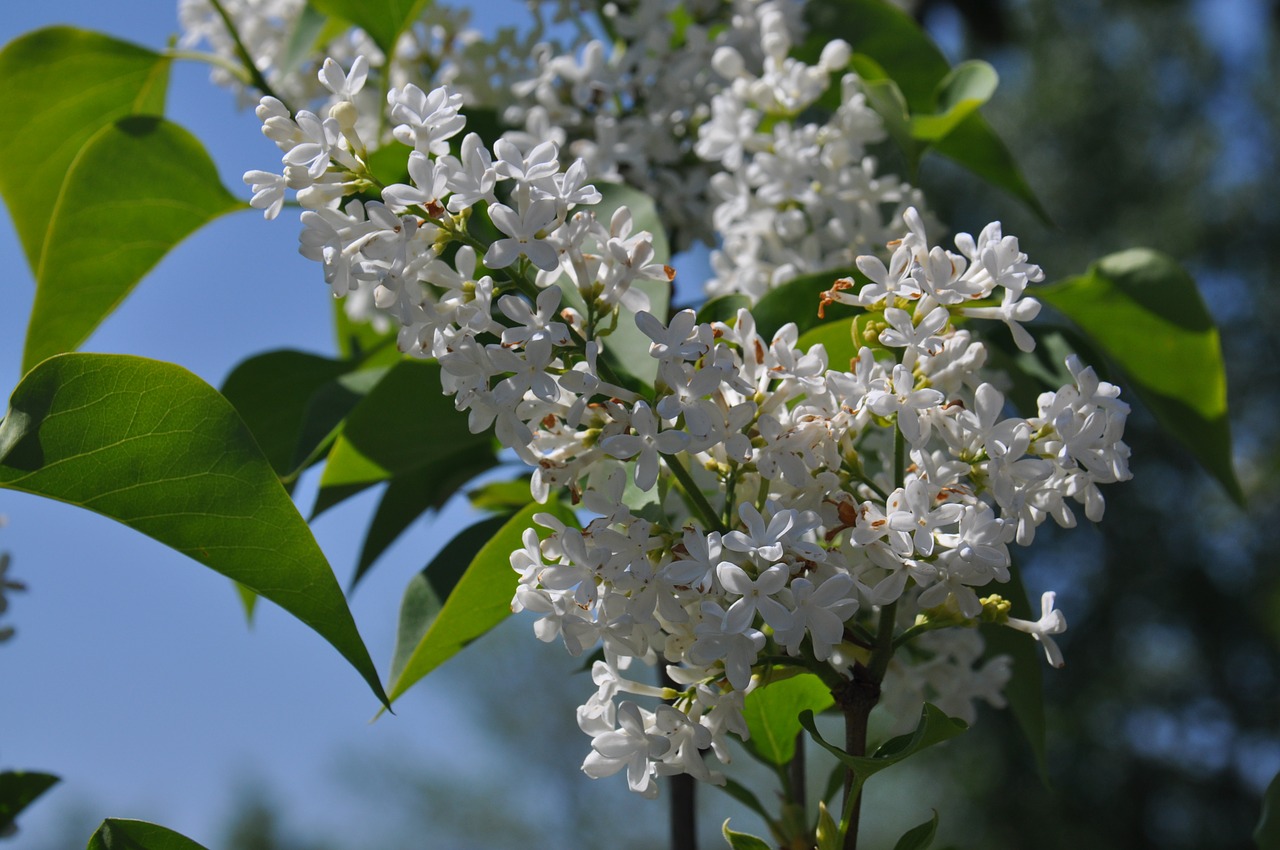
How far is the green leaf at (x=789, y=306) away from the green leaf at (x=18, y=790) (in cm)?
52

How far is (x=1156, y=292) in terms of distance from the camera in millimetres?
817

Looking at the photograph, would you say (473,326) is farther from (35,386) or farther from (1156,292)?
(1156,292)

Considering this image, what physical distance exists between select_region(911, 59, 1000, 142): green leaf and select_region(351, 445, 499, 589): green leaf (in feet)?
1.25

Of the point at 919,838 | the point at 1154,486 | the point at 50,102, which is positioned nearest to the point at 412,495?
the point at 50,102

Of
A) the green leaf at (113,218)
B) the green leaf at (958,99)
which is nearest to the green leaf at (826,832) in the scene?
the green leaf at (958,99)

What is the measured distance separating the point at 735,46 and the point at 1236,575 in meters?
8.41

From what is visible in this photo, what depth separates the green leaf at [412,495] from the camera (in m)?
0.87

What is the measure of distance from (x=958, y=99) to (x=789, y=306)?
29 cm

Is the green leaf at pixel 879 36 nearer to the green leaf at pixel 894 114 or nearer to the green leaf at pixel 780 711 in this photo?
the green leaf at pixel 894 114

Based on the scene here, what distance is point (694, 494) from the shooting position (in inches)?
18.0

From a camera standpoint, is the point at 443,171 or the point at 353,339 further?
the point at 353,339

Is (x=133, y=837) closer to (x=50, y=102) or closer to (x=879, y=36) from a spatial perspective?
(x=50, y=102)

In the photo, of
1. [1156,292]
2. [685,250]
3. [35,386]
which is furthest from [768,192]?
[35,386]

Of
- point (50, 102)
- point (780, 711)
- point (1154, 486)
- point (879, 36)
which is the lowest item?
point (1154, 486)
